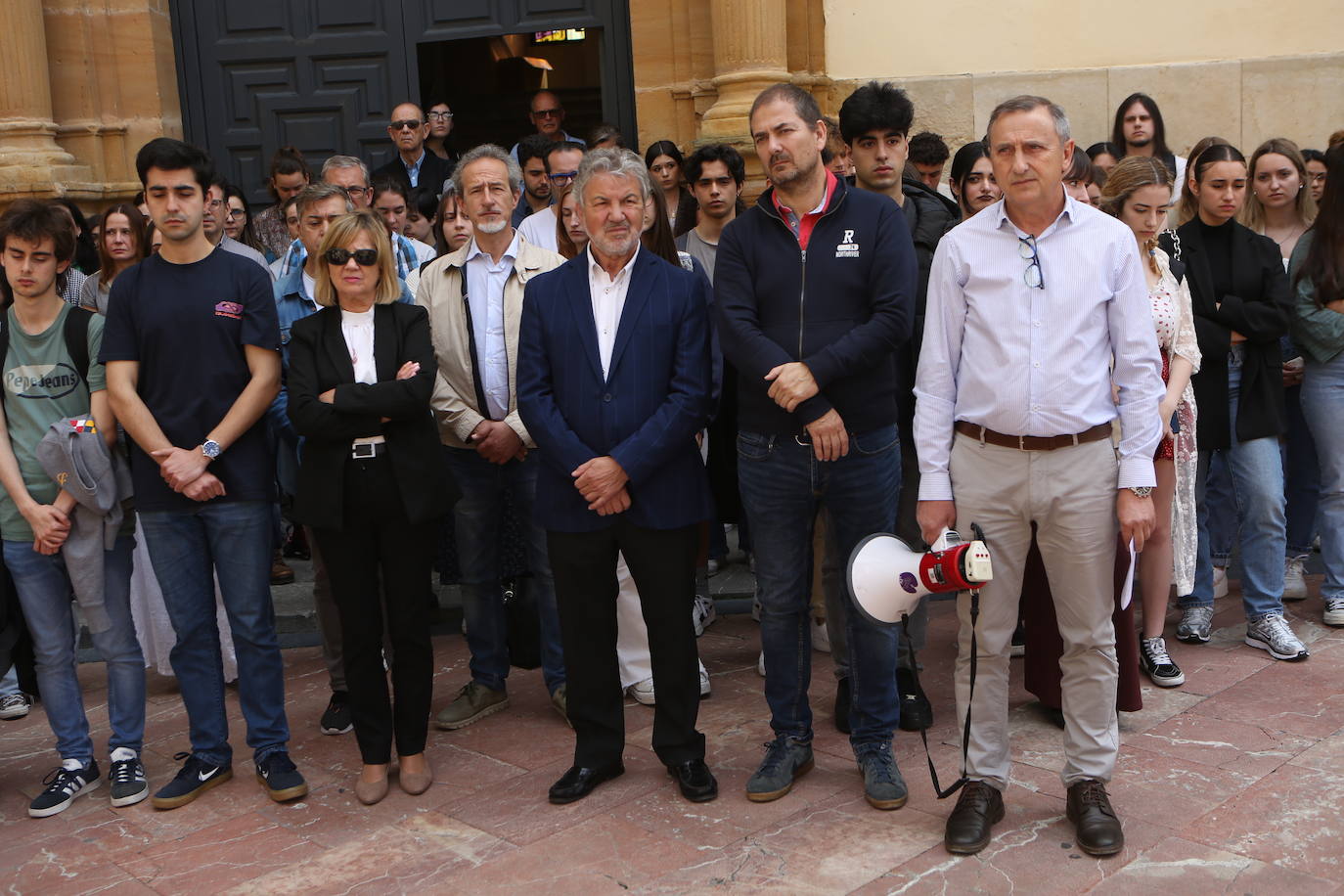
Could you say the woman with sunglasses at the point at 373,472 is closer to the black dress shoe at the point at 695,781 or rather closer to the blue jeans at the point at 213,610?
the blue jeans at the point at 213,610

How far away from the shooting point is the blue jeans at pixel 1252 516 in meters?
5.90

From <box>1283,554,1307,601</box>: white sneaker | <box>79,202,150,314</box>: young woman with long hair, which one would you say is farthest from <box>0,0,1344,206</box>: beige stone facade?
<box>1283,554,1307,601</box>: white sneaker

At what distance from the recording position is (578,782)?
4602mm

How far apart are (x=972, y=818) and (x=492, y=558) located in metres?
2.26

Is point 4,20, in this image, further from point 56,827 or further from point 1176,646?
point 1176,646

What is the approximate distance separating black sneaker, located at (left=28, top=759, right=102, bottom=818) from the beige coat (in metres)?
1.76

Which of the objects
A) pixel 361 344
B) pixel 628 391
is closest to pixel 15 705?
pixel 361 344

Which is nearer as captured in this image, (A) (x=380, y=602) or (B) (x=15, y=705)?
(A) (x=380, y=602)

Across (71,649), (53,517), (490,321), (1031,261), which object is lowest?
(71,649)

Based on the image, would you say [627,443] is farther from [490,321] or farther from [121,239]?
[121,239]

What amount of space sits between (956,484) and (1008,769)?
92 cm

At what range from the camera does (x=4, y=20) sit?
9.11 meters

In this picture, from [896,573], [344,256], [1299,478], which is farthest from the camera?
[1299,478]

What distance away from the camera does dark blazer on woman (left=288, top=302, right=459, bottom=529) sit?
4.59 meters
